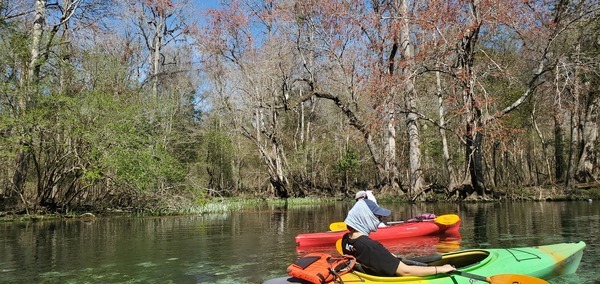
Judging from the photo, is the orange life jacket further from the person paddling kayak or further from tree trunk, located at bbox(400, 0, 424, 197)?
tree trunk, located at bbox(400, 0, 424, 197)

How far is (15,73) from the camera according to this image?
1595cm

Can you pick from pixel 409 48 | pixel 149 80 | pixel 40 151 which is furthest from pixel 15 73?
pixel 409 48

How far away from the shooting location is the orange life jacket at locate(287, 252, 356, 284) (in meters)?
4.82

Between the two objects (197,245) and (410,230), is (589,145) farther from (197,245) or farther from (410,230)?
(197,245)

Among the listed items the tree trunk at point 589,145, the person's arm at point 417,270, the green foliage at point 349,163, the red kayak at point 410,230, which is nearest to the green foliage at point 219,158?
the green foliage at point 349,163

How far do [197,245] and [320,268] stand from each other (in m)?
6.18

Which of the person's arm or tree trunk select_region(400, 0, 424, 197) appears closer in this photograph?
the person's arm

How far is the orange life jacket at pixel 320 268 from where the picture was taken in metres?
4.82

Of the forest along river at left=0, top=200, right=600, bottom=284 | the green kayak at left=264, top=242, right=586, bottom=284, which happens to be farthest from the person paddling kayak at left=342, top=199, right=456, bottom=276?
the forest along river at left=0, top=200, right=600, bottom=284

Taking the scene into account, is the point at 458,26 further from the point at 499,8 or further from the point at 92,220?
the point at 92,220

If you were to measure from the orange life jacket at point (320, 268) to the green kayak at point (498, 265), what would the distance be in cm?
9

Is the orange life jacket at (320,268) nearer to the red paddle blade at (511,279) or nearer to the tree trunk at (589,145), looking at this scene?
the red paddle blade at (511,279)

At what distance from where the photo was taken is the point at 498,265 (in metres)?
5.75

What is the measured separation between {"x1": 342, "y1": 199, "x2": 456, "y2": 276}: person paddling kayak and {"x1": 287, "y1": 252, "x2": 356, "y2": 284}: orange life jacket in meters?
0.20
